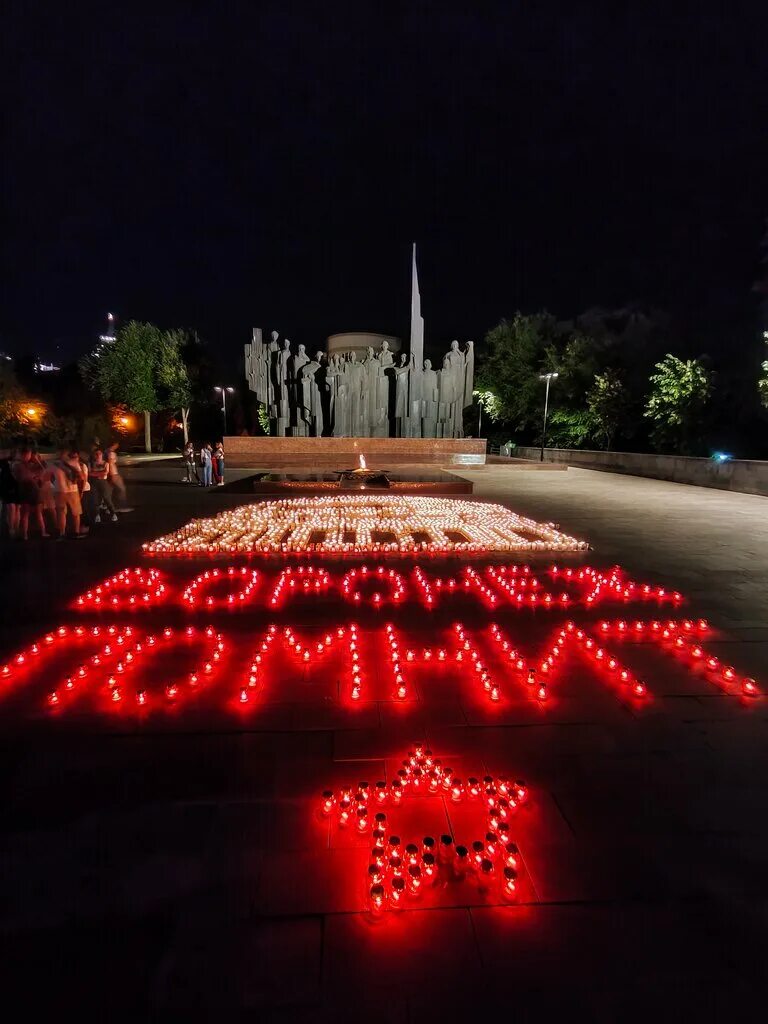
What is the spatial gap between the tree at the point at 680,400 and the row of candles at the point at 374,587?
67.8 feet

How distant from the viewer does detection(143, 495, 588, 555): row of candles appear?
27.1 feet

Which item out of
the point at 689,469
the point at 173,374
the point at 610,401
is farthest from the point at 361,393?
the point at 173,374

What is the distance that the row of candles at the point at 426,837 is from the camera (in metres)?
2.19

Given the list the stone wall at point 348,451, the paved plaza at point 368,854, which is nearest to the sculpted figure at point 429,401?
the stone wall at point 348,451

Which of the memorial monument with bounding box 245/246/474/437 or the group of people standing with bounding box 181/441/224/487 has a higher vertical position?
the memorial monument with bounding box 245/246/474/437

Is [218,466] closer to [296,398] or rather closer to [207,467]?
[207,467]

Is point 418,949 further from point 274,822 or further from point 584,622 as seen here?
point 584,622

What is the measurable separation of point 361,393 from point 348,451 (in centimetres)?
385

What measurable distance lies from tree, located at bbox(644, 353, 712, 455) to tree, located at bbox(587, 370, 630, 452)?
3.71m

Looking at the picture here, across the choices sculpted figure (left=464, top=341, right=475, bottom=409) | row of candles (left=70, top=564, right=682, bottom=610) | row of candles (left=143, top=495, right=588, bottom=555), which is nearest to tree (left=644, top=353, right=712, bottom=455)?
sculpted figure (left=464, top=341, right=475, bottom=409)

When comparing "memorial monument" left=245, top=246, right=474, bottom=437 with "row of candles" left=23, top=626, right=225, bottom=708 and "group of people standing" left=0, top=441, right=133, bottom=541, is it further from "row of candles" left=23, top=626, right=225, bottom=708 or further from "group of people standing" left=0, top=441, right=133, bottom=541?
"row of candles" left=23, top=626, right=225, bottom=708

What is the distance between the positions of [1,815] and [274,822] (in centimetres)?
135

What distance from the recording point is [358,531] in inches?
385

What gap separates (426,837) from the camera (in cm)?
240
